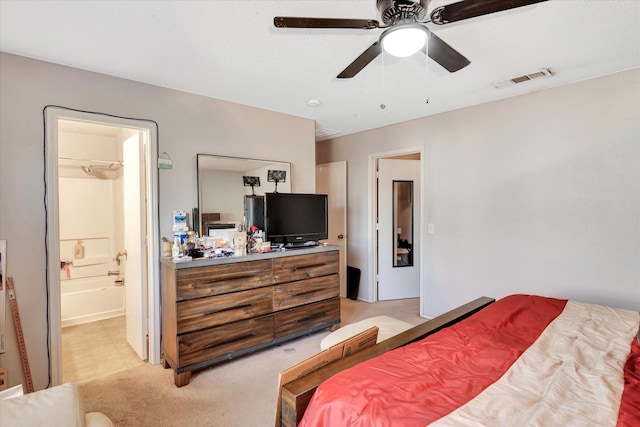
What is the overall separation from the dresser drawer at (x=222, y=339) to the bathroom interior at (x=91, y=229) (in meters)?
1.57

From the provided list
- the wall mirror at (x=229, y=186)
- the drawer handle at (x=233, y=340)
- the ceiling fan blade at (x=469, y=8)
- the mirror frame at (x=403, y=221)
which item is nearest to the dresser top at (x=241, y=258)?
the wall mirror at (x=229, y=186)

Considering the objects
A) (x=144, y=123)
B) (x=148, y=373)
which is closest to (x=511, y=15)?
(x=144, y=123)

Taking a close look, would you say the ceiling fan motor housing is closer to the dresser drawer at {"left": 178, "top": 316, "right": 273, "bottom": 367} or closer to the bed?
the bed

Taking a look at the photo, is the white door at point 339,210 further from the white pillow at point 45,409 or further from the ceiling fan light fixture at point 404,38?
the white pillow at point 45,409

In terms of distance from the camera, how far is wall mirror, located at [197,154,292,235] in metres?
2.98

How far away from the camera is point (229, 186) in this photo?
315 centimetres

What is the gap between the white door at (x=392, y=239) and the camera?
4.49 m

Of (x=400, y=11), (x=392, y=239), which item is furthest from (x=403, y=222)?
(x=400, y=11)

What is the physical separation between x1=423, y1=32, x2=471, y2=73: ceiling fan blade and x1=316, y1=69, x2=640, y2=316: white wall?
5.54 feet

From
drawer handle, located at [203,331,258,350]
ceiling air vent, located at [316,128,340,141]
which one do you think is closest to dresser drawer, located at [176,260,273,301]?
drawer handle, located at [203,331,258,350]

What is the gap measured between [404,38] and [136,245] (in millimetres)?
2788

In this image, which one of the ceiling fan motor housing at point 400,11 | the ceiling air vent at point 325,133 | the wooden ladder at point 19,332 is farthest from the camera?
the ceiling air vent at point 325,133

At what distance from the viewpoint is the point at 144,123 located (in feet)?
8.73

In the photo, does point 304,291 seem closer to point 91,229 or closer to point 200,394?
point 200,394
